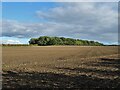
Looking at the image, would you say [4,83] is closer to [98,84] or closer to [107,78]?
[98,84]

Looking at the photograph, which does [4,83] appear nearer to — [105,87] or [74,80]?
[74,80]

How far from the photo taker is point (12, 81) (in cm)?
1540

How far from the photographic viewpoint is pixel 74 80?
51.6 feet

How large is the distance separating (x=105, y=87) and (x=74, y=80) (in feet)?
7.63

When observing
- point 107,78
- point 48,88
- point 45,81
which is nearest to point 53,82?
point 45,81

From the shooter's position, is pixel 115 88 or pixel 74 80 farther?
pixel 74 80

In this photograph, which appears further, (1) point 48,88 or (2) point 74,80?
(2) point 74,80

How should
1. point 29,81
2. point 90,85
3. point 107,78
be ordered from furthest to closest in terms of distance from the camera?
point 107,78 → point 29,81 → point 90,85

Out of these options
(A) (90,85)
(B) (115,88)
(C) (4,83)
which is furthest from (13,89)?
(B) (115,88)

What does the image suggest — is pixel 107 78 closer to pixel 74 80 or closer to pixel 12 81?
pixel 74 80

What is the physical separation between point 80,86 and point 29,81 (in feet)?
9.65

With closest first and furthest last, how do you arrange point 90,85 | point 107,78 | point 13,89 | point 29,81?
1. point 13,89
2. point 90,85
3. point 29,81
4. point 107,78

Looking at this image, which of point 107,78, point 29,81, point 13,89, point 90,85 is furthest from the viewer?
point 107,78

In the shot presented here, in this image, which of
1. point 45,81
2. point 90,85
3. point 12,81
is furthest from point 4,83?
point 90,85
